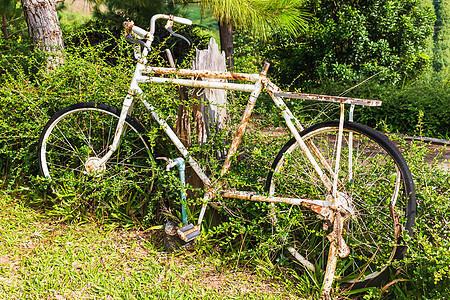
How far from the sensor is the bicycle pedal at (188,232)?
2350 mm

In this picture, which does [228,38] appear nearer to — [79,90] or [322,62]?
[322,62]

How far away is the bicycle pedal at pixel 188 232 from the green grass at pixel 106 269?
17 centimetres

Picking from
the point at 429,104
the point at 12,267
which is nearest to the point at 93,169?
the point at 12,267

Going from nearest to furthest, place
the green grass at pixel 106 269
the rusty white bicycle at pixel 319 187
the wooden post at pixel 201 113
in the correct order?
the rusty white bicycle at pixel 319 187 → the green grass at pixel 106 269 → the wooden post at pixel 201 113

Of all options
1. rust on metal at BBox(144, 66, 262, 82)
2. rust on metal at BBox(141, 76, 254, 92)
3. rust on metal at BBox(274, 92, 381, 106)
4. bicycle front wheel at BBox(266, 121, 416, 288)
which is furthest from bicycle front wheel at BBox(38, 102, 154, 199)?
rust on metal at BBox(274, 92, 381, 106)

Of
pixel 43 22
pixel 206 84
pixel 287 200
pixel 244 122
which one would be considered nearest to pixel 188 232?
pixel 287 200

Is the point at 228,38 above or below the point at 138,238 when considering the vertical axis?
above

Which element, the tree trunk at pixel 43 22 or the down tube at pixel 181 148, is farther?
the tree trunk at pixel 43 22

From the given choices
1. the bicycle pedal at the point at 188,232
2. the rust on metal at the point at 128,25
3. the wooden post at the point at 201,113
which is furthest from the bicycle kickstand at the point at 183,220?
the rust on metal at the point at 128,25

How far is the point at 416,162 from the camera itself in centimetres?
240

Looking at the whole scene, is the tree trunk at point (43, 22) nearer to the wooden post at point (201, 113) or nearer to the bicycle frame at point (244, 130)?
the bicycle frame at point (244, 130)

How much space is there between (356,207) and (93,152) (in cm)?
193

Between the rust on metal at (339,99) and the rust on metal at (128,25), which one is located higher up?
the rust on metal at (128,25)

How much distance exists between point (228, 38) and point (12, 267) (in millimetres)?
5049
